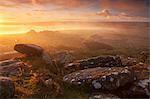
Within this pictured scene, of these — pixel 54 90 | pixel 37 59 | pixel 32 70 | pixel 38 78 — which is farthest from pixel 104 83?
pixel 37 59

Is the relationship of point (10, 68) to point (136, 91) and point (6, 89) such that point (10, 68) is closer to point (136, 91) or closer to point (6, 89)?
point (6, 89)

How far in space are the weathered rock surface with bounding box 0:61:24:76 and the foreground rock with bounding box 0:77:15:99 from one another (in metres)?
5.90

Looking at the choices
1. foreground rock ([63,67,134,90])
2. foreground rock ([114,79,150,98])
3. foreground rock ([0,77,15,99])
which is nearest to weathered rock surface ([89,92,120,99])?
foreground rock ([63,67,134,90])

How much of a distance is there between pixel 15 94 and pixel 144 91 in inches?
316

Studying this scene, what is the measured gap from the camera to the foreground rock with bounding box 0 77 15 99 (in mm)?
18058

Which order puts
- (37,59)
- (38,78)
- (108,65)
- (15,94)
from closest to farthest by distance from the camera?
(15,94) → (38,78) → (108,65) → (37,59)

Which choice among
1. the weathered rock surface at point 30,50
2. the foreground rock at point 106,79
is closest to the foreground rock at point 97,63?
the foreground rock at point 106,79

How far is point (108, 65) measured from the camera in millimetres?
24672

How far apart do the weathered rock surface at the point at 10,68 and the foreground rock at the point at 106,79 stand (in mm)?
5680

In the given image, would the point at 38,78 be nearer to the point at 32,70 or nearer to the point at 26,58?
the point at 32,70

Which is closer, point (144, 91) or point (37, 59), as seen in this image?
point (144, 91)

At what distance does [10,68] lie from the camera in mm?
25406

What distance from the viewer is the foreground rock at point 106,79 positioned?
19.9 metres

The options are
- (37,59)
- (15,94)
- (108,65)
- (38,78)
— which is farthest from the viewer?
(37,59)
